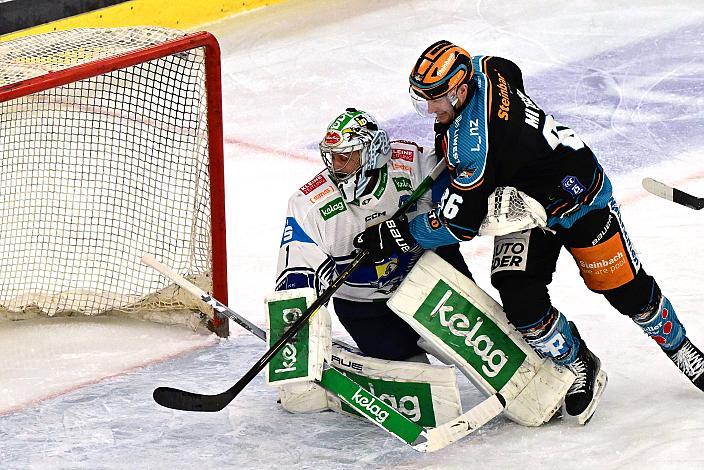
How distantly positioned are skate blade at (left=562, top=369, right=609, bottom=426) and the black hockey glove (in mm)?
602

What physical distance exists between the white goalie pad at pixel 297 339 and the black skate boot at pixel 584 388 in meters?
0.66

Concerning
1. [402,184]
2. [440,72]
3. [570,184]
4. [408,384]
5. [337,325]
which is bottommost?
[337,325]

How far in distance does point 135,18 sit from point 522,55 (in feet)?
6.48

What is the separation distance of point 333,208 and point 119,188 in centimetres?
121

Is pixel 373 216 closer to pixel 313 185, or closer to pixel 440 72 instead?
pixel 313 185

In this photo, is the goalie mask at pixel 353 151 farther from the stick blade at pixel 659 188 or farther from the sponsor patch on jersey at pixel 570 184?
the stick blade at pixel 659 188

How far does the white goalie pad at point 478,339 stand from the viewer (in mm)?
3230

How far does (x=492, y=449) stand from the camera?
3162 mm

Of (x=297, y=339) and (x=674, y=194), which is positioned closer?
(x=297, y=339)

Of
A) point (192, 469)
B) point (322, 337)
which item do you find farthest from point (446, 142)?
point (192, 469)

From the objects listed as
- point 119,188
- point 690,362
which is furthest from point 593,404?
point 119,188

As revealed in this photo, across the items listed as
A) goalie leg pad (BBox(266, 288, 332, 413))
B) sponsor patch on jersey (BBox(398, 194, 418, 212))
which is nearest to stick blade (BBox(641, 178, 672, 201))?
sponsor patch on jersey (BBox(398, 194, 418, 212))

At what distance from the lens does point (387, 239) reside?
324 centimetres

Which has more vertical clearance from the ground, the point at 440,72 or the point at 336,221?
the point at 440,72
